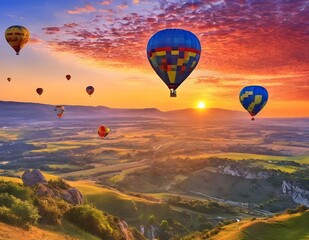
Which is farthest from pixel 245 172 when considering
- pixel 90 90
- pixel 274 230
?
pixel 274 230

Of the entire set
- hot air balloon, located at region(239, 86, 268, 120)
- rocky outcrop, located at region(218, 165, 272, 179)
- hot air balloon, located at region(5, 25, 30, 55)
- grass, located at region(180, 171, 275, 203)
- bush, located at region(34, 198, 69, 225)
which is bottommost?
grass, located at region(180, 171, 275, 203)

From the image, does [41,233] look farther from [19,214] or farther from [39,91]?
[39,91]

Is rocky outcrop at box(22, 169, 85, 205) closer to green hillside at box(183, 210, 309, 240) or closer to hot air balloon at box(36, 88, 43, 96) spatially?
green hillside at box(183, 210, 309, 240)

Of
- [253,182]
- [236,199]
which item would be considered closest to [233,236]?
[236,199]

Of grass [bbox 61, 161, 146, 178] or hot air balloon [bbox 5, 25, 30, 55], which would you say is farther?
grass [bbox 61, 161, 146, 178]

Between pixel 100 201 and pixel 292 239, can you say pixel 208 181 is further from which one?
pixel 292 239

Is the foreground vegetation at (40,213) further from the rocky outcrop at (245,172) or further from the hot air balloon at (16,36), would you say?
the rocky outcrop at (245,172)

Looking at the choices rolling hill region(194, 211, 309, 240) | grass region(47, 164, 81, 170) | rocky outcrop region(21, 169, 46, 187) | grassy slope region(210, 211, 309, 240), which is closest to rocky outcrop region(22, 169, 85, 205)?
rocky outcrop region(21, 169, 46, 187)
